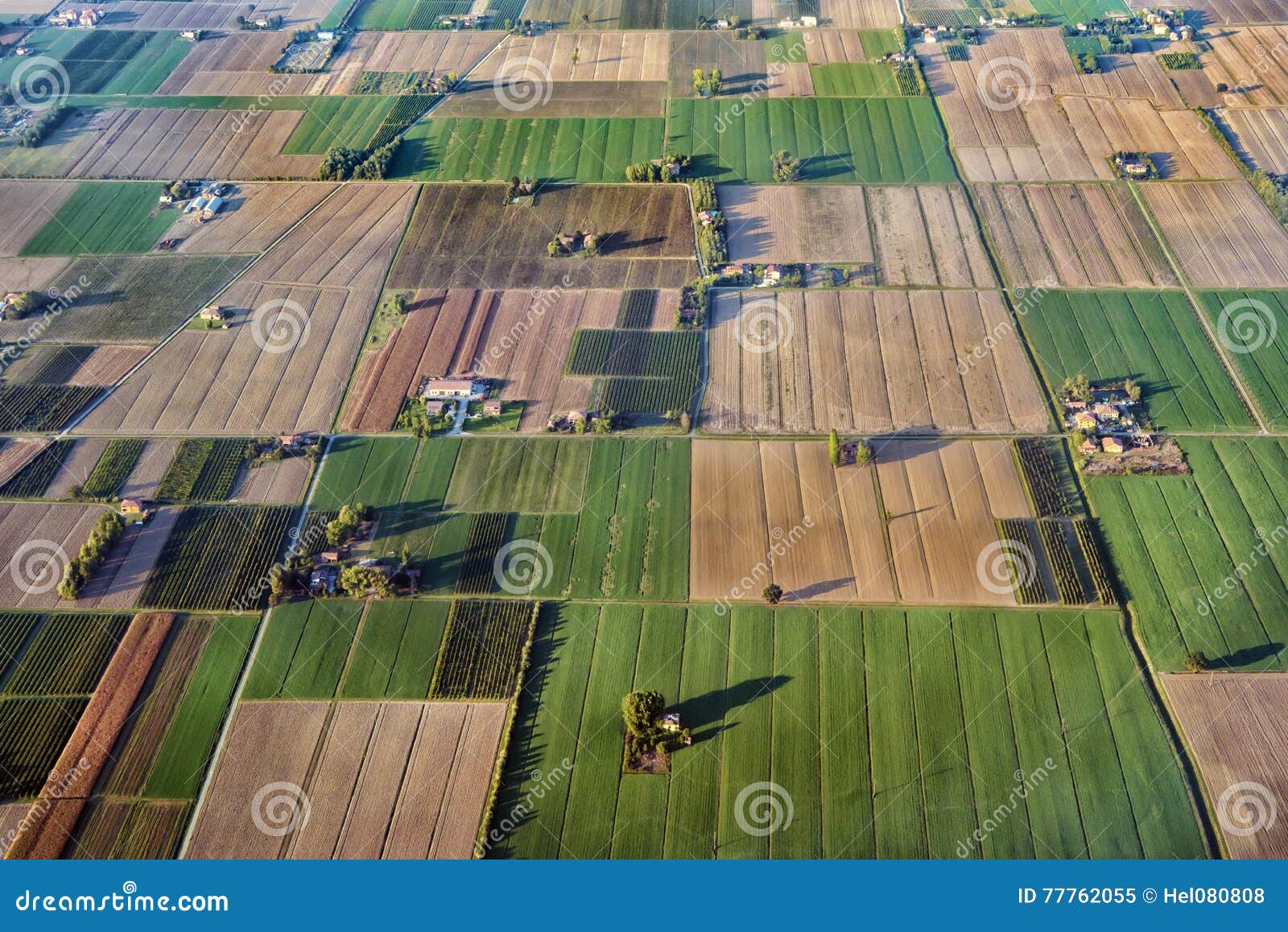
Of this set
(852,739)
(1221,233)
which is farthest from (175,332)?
(1221,233)

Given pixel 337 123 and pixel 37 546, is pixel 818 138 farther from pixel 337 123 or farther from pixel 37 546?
pixel 37 546

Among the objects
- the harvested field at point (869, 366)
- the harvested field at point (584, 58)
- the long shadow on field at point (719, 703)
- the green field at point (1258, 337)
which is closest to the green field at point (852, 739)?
the long shadow on field at point (719, 703)

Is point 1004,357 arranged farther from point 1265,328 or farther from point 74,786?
point 74,786

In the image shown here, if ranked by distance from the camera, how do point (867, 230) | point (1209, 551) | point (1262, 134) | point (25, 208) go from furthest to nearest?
point (1262, 134)
point (25, 208)
point (867, 230)
point (1209, 551)

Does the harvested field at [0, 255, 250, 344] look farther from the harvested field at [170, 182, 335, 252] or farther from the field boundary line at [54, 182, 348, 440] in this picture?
the harvested field at [170, 182, 335, 252]

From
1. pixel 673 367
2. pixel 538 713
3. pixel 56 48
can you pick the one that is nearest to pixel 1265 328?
pixel 673 367

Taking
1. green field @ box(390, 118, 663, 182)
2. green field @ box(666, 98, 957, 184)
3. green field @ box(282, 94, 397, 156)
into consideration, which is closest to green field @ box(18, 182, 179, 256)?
green field @ box(282, 94, 397, 156)

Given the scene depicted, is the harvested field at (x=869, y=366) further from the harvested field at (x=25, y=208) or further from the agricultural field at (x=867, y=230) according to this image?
the harvested field at (x=25, y=208)
